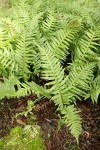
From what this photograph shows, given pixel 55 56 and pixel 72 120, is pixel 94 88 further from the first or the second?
pixel 55 56

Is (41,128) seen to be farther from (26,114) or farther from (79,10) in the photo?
(79,10)

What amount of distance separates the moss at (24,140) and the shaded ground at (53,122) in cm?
9

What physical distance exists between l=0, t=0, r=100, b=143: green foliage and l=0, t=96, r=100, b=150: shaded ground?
16 cm

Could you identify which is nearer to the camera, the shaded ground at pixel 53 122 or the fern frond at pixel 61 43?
the shaded ground at pixel 53 122

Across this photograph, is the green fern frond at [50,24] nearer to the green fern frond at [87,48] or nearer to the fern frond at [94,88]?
the green fern frond at [87,48]

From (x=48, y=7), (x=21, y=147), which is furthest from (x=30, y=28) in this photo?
(x=21, y=147)

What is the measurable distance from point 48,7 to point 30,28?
106 centimetres

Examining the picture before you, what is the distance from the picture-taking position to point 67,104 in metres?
3.98

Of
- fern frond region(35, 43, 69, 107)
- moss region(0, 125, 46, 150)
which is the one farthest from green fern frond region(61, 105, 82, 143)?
moss region(0, 125, 46, 150)

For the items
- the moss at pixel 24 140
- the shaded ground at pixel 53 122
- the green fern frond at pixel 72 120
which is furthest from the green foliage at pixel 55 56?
the moss at pixel 24 140

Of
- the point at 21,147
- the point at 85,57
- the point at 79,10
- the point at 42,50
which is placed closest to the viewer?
the point at 21,147

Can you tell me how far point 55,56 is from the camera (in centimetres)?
433

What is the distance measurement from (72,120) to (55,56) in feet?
4.16

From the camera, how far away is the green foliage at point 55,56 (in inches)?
151
